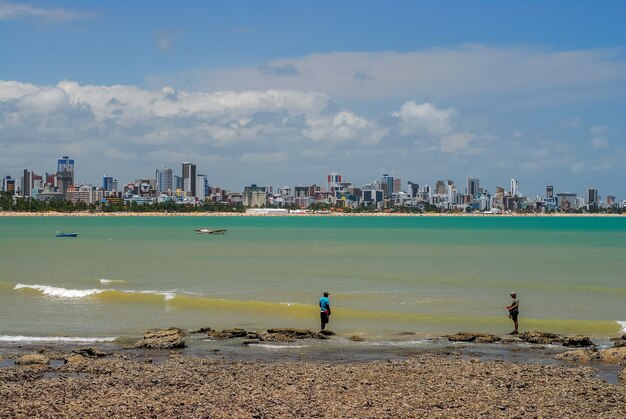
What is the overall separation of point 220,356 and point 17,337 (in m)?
7.87

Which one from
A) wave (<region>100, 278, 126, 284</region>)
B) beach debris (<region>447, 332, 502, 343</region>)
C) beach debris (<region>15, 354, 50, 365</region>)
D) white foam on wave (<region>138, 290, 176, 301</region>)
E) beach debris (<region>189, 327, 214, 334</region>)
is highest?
beach debris (<region>15, 354, 50, 365</region>)

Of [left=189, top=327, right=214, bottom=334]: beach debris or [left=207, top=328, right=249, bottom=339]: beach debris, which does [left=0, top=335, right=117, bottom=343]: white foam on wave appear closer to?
[left=189, top=327, right=214, bottom=334]: beach debris

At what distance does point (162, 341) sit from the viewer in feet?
75.7

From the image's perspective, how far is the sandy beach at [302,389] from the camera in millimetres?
15297

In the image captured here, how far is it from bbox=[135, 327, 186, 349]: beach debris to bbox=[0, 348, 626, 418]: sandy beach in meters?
1.68

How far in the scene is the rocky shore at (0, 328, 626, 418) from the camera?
15328 millimetres

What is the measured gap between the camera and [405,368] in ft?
64.4

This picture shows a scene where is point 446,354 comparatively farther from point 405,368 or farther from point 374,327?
point 374,327

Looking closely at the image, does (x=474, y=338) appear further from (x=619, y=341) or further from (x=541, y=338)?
(x=619, y=341)

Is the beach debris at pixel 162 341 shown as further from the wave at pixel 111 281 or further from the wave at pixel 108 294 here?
the wave at pixel 111 281

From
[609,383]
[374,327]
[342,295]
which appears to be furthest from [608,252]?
[609,383]

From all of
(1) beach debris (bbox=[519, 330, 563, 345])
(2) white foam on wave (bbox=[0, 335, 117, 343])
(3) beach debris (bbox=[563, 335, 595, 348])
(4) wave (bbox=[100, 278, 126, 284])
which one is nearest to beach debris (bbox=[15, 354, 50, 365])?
(2) white foam on wave (bbox=[0, 335, 117, 343])

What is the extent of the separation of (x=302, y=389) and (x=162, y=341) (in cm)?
745

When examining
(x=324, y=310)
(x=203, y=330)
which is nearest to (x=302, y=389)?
(x=324, y=310)
